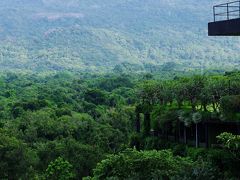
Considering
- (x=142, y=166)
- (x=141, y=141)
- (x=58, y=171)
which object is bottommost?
(x=58, y=171)

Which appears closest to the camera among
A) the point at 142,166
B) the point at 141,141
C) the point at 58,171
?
the point at 142,166

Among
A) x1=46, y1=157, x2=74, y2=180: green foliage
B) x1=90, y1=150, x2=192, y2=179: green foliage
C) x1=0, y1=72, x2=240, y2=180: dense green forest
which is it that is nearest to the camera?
x1=90, y1=150, x2=192, y2=179: green foliage

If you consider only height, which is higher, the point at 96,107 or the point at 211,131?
the point at 211,131

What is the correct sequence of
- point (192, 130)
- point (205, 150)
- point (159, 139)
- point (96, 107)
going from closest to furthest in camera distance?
point (205, 150)
point (192, 130)
point (159, 139)
point (96, 107)

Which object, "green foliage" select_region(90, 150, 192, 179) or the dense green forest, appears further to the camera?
the dense green forest

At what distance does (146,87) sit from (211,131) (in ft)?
31.7

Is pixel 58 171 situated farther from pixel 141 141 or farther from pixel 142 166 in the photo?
pixel 142 166

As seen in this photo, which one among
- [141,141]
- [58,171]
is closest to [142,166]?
[58,171]

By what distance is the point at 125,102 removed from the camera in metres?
99.3

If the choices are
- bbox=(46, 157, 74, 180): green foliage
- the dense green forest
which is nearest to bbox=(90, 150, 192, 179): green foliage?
the dense green forest

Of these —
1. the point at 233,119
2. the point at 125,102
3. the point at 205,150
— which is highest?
the point at 233,119

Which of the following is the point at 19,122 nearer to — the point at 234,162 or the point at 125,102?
the point at 125,102

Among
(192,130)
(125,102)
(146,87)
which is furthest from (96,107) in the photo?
(192,130)

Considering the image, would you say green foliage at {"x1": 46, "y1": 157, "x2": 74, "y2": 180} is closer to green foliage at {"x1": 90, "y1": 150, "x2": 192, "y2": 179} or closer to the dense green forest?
the dense green forest
